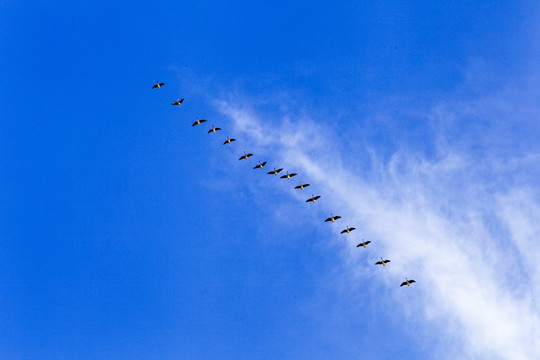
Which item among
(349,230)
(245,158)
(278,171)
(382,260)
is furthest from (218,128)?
(382,260)

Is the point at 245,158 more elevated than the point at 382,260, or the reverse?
the point at 245,158

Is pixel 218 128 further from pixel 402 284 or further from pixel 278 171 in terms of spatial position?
pixel 402 284

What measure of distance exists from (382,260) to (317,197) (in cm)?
2829

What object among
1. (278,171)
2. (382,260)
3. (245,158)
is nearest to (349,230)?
(382,260)

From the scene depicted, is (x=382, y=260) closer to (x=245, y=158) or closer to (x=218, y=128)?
(x=245, y=158)

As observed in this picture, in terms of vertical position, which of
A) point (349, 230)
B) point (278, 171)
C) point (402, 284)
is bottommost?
point (402, 284)

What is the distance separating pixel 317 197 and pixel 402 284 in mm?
37401

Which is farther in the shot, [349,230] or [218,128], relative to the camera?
[218,128]

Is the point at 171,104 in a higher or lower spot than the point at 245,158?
higher

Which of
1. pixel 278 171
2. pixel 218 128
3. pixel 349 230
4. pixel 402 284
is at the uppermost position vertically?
pixel 218 128

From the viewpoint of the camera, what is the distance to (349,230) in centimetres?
16350

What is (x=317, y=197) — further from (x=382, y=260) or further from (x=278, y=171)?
(x=382, y=260)

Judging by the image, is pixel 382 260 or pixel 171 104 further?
pixel 171 104

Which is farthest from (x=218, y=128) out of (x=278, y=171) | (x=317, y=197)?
(x=317, y=197)
